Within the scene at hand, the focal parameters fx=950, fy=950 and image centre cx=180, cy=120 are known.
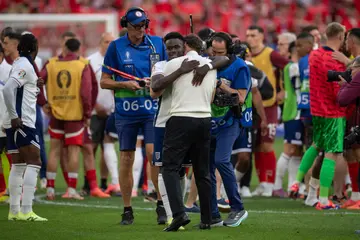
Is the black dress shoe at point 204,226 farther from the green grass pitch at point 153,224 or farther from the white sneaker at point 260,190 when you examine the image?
the white sneaker at point 260,190

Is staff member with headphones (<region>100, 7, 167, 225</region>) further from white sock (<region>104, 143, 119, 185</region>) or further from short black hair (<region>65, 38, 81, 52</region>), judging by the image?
white sock (<region>104, 143, 119, 185</region>)

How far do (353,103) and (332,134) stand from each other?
6.03ft

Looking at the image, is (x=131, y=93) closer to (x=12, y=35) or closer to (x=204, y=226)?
(x=204, y=226)

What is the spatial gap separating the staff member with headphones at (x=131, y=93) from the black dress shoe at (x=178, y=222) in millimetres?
911

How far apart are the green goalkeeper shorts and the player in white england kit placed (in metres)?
3.92

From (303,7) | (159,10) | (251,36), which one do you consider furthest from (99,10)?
(251,36)

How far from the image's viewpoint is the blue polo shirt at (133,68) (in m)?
11.0

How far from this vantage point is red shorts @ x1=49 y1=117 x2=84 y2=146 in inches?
588

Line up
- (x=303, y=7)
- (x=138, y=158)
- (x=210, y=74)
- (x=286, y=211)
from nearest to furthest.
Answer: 1. (x=210, y=74)
2. (x=286, y=211)
3. (x=138, y=158)
4. (x=303, y=7)

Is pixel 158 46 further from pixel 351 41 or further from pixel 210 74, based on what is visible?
pixel 351 41

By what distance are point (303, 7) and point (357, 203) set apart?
59.4 feet

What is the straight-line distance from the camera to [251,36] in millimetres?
16312

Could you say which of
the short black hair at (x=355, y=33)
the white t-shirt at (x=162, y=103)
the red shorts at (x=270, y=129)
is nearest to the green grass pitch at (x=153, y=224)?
the white t-shirt at (x=162, y=103)

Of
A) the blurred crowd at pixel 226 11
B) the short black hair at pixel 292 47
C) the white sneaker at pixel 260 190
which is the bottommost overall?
the white sneaker at pixel 260 190
